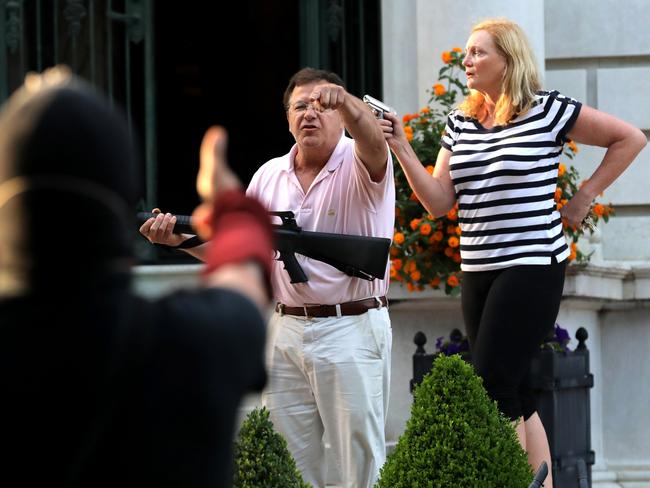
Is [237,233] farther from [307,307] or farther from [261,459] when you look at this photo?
[307,307]

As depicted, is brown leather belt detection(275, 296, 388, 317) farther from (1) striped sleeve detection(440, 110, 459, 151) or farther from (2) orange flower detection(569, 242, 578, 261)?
(2) orange flower detection(569, 242, 578, 261)

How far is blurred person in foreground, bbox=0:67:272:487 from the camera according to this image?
1731 millimetres

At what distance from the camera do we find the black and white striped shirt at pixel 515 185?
15.7 feet

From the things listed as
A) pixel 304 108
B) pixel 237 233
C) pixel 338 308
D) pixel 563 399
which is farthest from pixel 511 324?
pixel 237 233

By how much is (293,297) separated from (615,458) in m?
3.00

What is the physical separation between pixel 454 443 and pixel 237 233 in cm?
218

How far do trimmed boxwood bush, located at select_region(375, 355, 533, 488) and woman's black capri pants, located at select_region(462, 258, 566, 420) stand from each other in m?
0.65

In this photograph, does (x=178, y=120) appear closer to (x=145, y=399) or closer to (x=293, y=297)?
(x=293, y=297)

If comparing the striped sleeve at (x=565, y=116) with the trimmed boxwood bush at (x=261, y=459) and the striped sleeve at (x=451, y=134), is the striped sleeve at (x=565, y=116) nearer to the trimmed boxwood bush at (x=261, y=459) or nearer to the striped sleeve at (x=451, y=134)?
the striped sleeve at (x=451, y=134)

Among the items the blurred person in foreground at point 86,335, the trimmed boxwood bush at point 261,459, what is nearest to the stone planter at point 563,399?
the trimmed boxwood bush at point 261,459

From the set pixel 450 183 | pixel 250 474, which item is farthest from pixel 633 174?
pixel 250 474

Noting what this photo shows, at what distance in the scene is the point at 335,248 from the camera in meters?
4.32

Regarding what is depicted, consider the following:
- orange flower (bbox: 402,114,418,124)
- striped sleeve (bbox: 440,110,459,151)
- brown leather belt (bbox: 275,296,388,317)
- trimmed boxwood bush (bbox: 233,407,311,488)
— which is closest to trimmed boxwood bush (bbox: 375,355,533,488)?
trimmed boxwood bush (bbox: 233,407,311,488)

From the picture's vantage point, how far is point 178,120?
941cm
